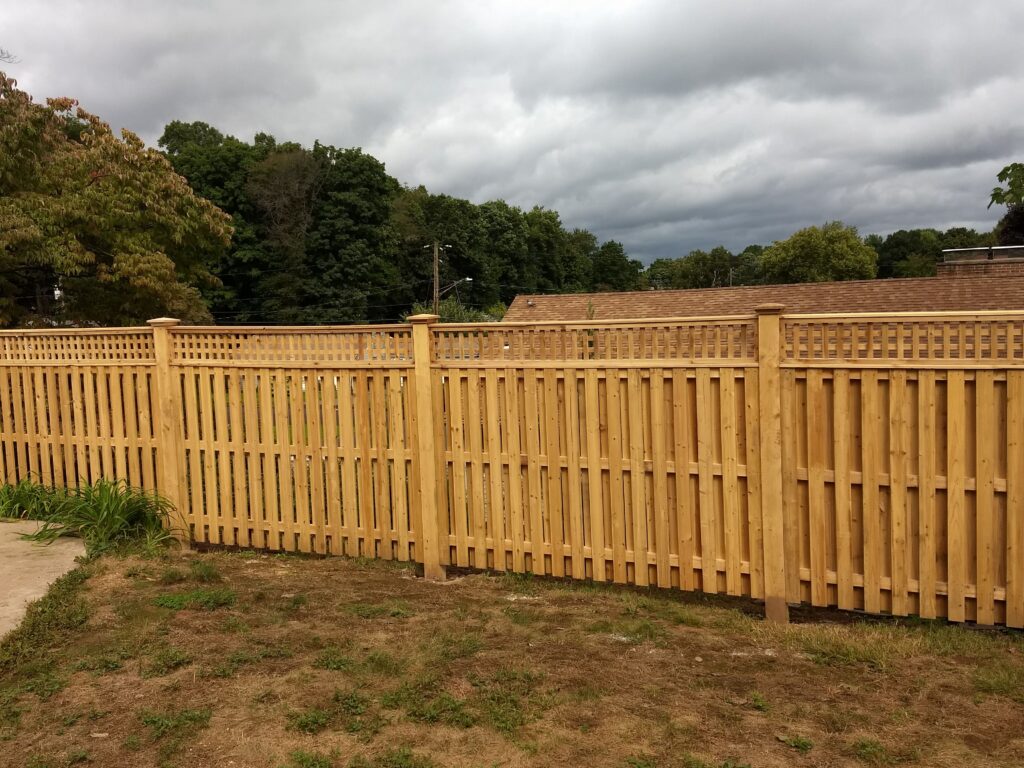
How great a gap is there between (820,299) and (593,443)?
11.0 meters

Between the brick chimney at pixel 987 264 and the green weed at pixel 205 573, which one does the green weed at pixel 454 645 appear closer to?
the green weed at pixel 205 573

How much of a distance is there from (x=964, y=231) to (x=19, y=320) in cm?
8483

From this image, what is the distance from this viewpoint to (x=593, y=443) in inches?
187

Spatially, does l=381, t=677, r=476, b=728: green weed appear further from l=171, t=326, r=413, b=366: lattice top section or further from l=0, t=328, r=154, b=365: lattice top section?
l=0, t=328, r=154, b=365: lattice top section

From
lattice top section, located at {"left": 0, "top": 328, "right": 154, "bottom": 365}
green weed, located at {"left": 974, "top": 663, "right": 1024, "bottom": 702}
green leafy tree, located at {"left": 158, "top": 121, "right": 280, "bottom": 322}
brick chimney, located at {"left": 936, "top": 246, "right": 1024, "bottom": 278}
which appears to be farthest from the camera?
green leafy tree, located at {"left": 158, "top": 121, "right": 280, "bottom": 322}

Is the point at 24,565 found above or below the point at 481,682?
above

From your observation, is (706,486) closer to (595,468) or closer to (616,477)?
(616,477)

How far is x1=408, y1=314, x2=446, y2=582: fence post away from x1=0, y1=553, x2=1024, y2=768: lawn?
1.51ft

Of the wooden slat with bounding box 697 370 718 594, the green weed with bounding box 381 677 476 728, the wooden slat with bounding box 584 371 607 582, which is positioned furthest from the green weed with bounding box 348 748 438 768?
the wooden slat with bounding box 697 370 718 594

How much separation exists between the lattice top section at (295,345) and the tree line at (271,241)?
7.25m

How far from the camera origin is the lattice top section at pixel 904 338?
12.8 ft

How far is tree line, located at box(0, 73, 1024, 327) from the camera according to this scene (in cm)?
1256

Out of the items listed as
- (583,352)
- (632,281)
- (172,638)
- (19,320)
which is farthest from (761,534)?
(632,281)

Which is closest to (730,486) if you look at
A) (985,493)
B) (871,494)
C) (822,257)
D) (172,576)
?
(871,494)
